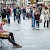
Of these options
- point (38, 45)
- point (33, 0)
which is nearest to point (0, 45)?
point (38, 45)

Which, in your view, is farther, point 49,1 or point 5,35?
point 49,1

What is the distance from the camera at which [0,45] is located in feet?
46.8

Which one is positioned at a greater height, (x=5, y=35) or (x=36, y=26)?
(x=5, y=35)

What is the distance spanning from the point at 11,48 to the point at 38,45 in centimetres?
144

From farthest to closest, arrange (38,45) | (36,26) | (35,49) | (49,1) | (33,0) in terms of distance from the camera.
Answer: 1. (33,0)
2. (49,1)
3. (36,26)
4. (38,45)
5. (35,49)

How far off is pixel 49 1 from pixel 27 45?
88.6ft

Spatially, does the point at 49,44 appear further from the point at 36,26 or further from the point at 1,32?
the point at 36,26

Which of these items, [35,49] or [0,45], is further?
[0,45]

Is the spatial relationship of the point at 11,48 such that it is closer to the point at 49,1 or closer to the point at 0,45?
the point at 0,45

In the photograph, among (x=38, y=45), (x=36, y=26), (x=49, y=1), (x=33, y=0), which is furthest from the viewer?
(x=33, y=0)

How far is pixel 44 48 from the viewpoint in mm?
13281

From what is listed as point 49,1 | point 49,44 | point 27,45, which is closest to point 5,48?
point 27,45

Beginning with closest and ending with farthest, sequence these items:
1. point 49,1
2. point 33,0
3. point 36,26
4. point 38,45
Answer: point 38,45, point 36,26, point 49,1, point 33,0

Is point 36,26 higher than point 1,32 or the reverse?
the reverse
